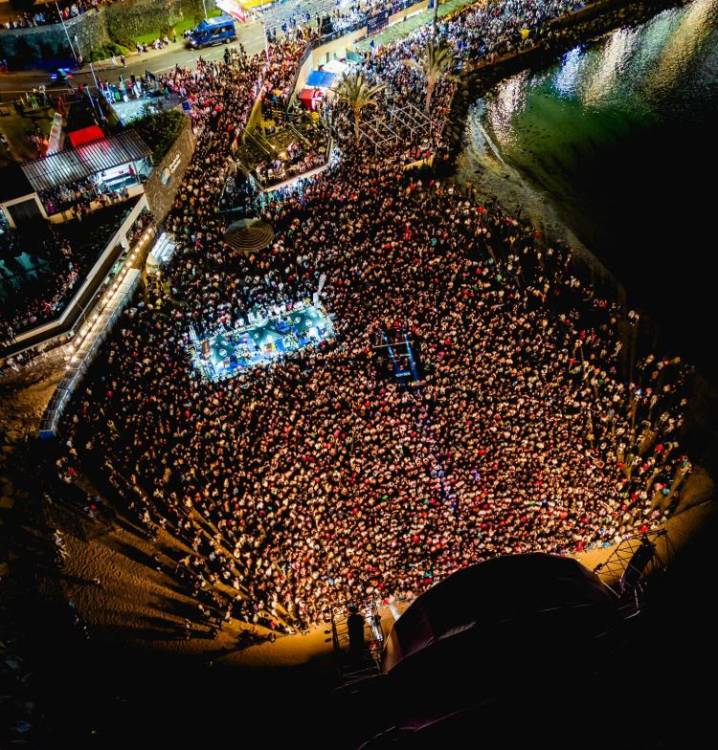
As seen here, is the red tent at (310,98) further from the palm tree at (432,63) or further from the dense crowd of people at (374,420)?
the dense crowd of people at (374,420)

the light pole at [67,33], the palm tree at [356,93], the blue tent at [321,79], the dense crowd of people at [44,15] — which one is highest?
the dense crowd of people at [44,15]

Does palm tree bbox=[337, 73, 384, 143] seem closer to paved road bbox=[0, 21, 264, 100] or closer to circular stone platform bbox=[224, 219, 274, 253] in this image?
circular stone platform bbox=[224, 219, 274, 253]

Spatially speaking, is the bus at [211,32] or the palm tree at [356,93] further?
the bus at [211,32]

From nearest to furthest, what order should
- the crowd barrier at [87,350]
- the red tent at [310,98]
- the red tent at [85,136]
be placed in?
the crowd barrier at [87,350], the red tent at [85,136], the red tent at [310,98]

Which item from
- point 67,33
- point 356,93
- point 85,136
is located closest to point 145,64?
point 67,33

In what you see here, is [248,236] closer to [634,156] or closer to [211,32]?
[211,32]

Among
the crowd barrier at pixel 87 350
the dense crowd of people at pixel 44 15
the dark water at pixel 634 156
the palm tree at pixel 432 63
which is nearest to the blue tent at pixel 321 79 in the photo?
the palm tree at pixel 432 63

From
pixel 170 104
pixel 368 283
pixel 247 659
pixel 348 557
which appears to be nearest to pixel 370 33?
pixel 170 104
